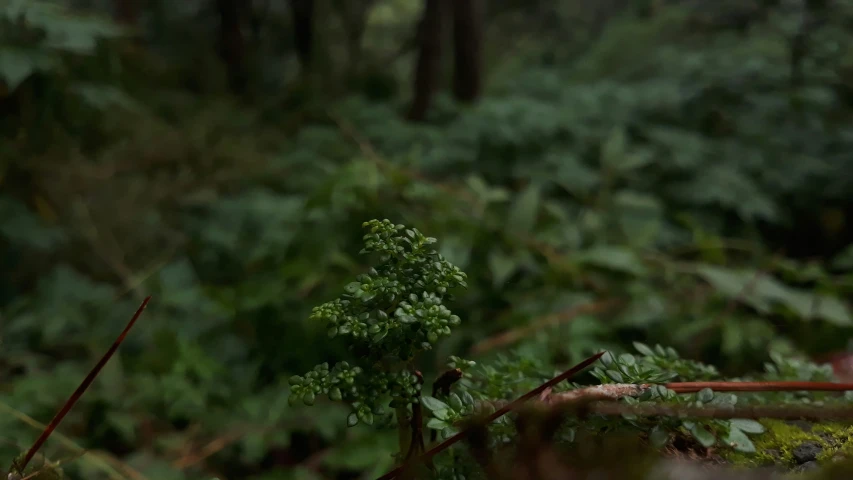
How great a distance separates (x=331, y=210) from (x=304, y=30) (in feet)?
9.26

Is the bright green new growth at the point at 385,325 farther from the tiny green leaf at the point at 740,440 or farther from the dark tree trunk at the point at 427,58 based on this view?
the dark tree trunk at the point at 427,58

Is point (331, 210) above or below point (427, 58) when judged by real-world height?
below

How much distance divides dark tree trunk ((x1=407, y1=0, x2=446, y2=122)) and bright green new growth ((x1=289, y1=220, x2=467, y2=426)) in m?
2.82

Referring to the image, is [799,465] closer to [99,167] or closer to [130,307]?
[130,307]

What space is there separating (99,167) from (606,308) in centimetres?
206

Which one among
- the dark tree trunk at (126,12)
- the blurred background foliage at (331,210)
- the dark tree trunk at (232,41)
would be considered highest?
the dark tree trunk at (126,12)

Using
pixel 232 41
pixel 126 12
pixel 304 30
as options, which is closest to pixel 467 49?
pixel 304 30

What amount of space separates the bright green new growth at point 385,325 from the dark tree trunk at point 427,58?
2.82 m

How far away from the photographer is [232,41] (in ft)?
11.7

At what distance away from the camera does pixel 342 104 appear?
10.8 ft

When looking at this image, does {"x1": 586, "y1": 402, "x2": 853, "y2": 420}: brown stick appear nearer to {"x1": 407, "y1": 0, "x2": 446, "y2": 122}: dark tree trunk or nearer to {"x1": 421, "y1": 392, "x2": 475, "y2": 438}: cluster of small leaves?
{"x1": 421, "y1": 392, "x2": 475, "y2": 438}: cluster of small leaves

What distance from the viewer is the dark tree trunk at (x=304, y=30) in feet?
12.4

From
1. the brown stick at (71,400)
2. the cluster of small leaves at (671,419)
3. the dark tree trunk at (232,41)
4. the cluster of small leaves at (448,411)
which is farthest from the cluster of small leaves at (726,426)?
the dark tree trunk at (232,41)

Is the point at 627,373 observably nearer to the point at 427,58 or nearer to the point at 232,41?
the point at 427,58
